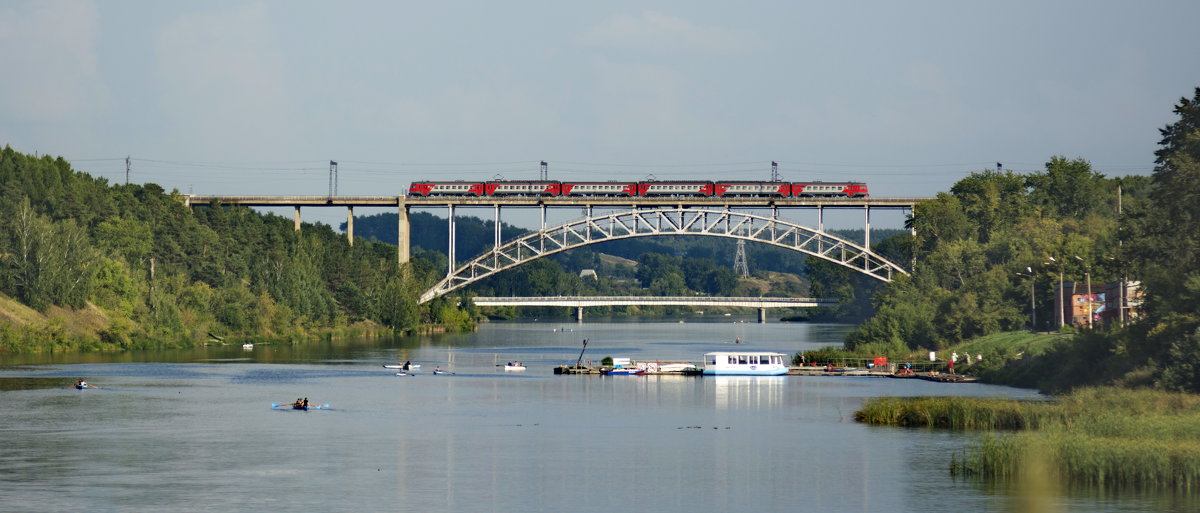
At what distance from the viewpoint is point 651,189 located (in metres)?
143

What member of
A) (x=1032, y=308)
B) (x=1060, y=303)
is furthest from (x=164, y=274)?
(x=1060, y=303)

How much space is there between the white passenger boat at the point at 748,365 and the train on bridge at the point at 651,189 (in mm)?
57937

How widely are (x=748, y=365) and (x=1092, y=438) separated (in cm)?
4223

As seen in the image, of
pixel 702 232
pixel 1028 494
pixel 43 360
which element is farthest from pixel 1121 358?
pixel 702 232

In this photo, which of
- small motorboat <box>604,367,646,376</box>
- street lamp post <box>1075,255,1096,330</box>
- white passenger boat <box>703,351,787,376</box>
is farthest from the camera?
small motorboat <box>604,367,646,376</box>

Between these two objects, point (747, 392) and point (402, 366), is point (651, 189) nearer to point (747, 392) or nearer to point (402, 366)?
point (402, 366)

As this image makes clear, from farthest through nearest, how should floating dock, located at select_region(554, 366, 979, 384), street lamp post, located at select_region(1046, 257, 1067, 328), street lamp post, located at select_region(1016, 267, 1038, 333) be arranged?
1. street lamp post, located at select_region(1016, 267, 1038, 333)
2. floating dock, located at select_region(554, 366, 979, 384)
3. street lamp post, located at select_region(1046, 257, 1067, 328)

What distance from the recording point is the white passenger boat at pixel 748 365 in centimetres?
8356

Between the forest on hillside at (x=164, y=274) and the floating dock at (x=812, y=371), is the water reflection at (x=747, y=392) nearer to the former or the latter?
the floating dock at (x=812, y=371)

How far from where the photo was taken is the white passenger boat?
83562 millimetres

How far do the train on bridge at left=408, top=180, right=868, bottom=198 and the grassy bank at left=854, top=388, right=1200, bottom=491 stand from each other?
8958 cm

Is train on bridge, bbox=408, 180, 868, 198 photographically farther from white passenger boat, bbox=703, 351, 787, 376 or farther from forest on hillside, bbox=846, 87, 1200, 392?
white passenger boat, bbox=703, 351, 787, 376

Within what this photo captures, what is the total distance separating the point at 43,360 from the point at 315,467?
51536mm

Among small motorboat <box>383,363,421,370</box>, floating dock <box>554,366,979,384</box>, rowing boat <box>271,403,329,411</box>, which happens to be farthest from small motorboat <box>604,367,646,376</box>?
rowing boat <box>271,403,329,411</box>
